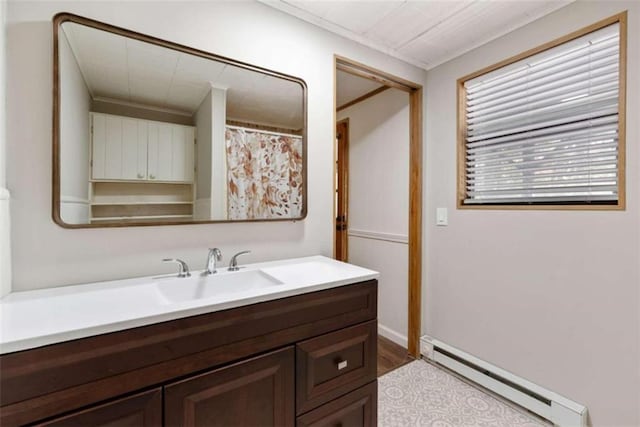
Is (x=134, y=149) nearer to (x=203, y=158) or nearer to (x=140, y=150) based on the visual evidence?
(x=140, y=150)

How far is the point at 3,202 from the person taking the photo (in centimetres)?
96

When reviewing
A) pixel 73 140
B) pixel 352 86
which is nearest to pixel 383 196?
pixel 352 86

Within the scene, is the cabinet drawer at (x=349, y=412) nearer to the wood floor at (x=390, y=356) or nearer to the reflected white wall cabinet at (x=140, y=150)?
the wood floor at (x=390, y=356)

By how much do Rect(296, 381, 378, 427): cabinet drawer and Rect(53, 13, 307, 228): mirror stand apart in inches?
35.7

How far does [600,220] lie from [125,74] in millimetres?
2325

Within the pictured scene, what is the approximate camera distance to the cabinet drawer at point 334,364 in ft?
3.59

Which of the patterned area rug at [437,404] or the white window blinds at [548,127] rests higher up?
the white window blinds at [548,127]

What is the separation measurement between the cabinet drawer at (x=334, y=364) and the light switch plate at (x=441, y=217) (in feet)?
3.88

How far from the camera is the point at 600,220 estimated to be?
1.44 m

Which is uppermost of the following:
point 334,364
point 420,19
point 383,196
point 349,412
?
point 420,19

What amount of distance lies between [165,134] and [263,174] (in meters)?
0.49

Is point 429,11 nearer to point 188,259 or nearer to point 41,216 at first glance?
point 188,259

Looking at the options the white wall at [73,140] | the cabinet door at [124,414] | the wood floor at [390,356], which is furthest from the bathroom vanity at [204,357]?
the wood floor at [390,356]

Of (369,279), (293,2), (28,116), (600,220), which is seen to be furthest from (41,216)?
(600,220)
